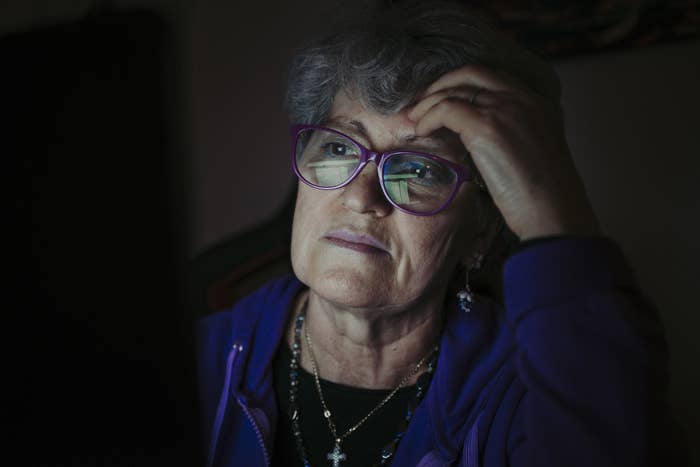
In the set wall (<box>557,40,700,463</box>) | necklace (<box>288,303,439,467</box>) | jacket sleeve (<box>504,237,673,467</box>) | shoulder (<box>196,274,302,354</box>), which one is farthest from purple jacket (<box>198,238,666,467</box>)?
wall (<box>557,40,700,463</box>)

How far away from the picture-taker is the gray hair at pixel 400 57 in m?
1.03

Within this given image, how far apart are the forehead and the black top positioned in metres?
0.53

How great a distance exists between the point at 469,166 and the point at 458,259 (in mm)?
213

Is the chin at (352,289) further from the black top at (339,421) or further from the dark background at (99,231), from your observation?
the dark background at (99,231)

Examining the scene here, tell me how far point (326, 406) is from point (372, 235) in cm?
42

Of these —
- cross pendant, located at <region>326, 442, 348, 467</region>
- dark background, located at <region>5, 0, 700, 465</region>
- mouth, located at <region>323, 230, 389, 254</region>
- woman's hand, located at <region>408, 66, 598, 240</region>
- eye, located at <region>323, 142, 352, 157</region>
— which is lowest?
cross pendant, located at <region>326, 442, 348, 467</region>

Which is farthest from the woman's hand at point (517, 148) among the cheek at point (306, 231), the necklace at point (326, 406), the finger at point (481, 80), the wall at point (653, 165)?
the wall at point (653, 165)

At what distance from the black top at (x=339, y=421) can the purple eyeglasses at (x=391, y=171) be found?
1.44 ft

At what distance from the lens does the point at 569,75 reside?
68.8 inches

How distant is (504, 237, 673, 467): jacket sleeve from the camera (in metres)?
0.78

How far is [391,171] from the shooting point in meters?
1.04

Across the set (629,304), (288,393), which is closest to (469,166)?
(629,304)

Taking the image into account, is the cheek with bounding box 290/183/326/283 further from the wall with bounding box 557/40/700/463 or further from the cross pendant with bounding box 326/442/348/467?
the wall with bounding box 557/40/700/463

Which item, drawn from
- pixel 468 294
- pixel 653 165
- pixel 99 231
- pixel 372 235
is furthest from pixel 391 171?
pixel 653 165
